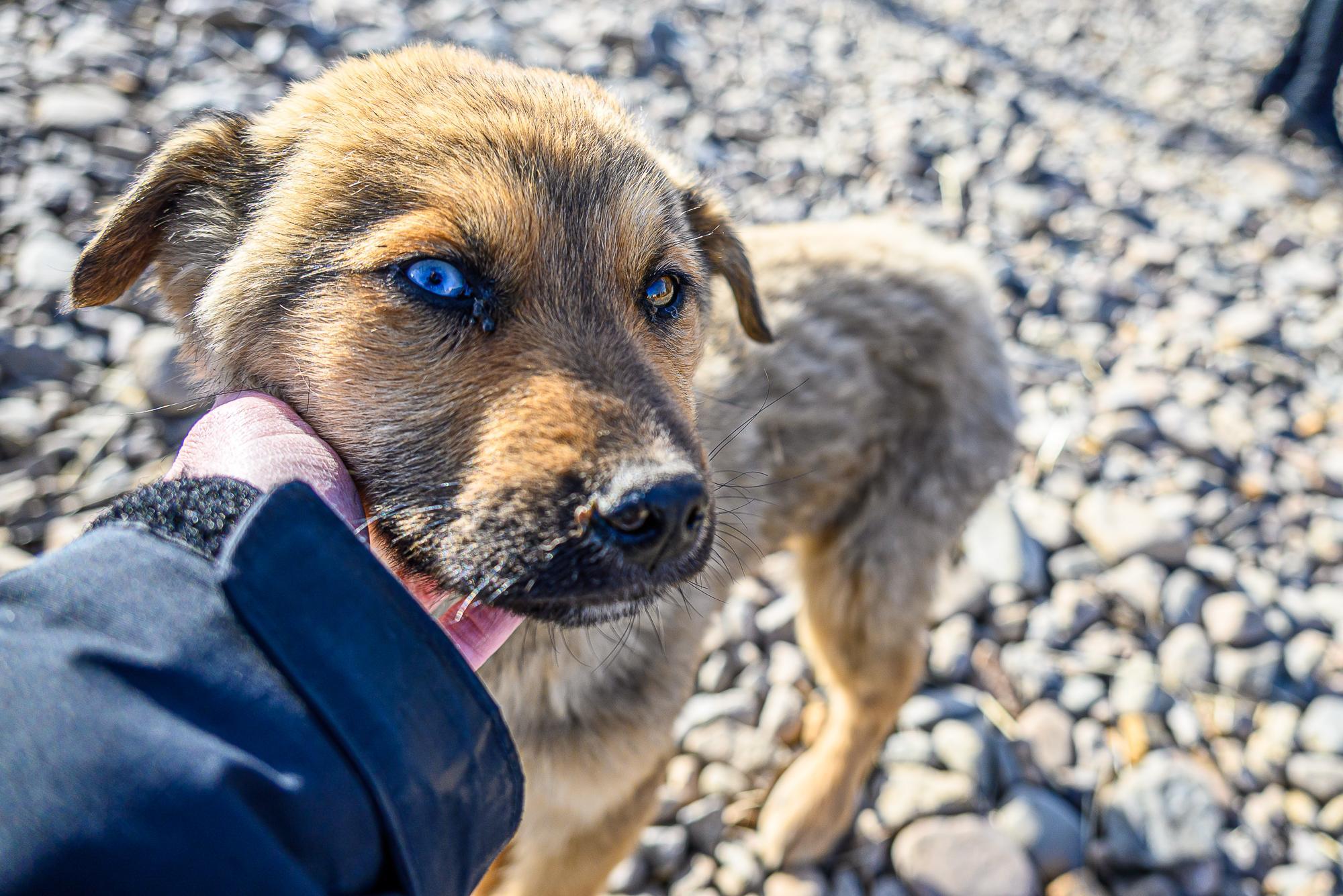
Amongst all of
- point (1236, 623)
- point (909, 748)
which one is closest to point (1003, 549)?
point (1236, 623)

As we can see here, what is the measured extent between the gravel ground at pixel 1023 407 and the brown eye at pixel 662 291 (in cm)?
146

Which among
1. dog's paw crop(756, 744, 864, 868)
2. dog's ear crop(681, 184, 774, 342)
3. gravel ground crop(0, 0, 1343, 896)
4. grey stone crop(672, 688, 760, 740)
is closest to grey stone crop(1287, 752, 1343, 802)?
gravel ground crop(0, 0, 1343, 896)

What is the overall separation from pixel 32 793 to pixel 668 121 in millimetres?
5710

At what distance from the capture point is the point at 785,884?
2.99 meters

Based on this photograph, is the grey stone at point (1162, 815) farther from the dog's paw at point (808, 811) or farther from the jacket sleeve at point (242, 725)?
the jacket sleeve at point (242, 725)

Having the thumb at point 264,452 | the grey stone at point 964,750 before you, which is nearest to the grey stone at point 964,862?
the grey stone at point 964,750

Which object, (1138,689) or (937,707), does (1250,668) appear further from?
(937,707)

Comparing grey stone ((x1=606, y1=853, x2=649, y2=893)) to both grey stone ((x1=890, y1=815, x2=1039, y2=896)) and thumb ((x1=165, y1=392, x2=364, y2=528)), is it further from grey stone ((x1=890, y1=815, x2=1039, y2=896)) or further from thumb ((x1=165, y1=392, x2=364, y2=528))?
thumb ((x1=165, y1=392, x2=364, y2=528))

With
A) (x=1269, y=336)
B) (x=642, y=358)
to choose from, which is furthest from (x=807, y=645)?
(x=1269, y=336)

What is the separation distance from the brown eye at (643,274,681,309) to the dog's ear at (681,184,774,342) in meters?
Answer: 0.40

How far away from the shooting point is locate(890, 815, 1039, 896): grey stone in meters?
2.95

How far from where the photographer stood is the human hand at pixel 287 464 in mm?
1628

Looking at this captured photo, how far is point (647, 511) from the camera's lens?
4.85 feet

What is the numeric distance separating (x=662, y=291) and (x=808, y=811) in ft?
6.60
